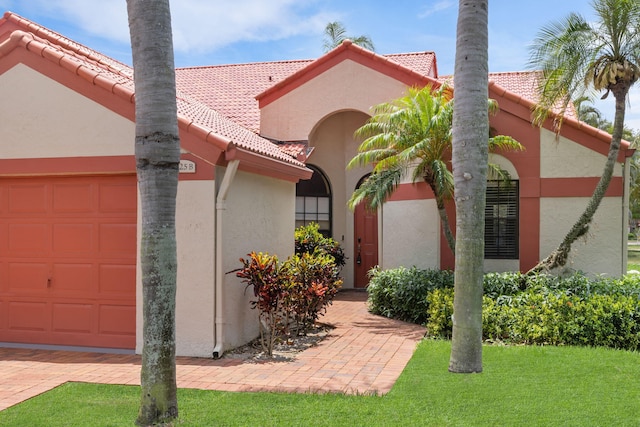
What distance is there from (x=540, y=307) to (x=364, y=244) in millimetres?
8016

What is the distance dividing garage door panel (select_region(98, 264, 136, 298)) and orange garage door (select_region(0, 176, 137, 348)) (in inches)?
0.6

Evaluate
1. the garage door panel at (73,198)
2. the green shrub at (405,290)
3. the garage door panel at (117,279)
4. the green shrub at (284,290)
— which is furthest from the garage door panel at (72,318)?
the green shrub at (405,290)

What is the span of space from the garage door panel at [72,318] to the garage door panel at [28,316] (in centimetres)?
16

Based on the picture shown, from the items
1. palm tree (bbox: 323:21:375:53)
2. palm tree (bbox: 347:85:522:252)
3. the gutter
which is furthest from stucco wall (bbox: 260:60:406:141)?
palm tree (bbox: 323:21:375:53)

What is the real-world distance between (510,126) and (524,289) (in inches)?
135

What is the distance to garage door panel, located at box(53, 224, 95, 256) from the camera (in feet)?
30.6

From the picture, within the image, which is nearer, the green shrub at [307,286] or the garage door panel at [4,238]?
the green shrub at [307,286]

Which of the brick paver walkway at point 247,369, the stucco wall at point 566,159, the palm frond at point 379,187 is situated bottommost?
the brick paver walkway at point 247,369

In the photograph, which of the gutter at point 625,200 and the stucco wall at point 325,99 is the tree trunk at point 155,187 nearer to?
the gutter at point 625,200

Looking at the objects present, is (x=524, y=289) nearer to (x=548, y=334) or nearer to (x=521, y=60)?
(x=548, y=334)

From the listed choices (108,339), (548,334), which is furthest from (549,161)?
(108,339)

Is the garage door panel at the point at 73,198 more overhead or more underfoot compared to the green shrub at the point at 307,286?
more overhead

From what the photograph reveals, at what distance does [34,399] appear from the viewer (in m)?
6.53

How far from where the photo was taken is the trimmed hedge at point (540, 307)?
9.10 metres
